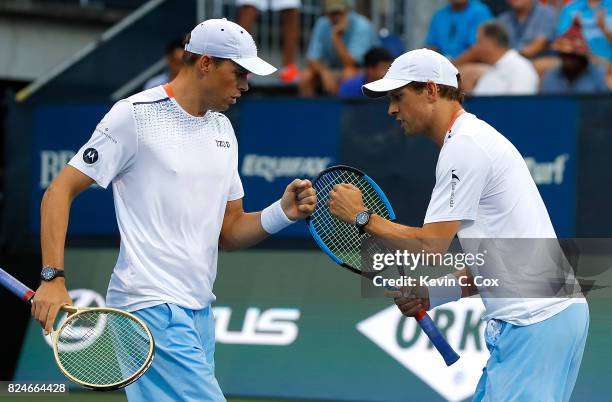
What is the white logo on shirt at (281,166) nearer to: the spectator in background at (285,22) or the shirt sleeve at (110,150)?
the spectator in background at (285,22)

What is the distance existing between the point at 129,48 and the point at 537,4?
3.88 meters

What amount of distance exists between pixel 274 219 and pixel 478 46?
17.2 feet

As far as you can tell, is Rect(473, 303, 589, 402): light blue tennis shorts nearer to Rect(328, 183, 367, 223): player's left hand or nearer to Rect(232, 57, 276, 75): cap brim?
Rect(328, 183, 367, 223): player's left hand

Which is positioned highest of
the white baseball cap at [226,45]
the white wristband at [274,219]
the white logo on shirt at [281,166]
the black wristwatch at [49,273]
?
the white baseball cap at [226,45]

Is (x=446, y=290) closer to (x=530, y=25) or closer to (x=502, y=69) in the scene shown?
(x=502, y=69)

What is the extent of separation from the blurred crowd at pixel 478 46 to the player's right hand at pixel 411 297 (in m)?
4.26

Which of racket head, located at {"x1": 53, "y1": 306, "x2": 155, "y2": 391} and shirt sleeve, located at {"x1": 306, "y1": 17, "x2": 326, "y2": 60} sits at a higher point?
shirt sleeve, located at {"x1": 306, "y1": 17, "x2": 326, "y2": 60}

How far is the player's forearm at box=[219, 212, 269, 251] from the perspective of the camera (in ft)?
18.3

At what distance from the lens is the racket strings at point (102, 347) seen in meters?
4.96

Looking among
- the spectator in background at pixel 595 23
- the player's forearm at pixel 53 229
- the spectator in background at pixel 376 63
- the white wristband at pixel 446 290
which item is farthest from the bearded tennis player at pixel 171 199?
the spectator in background at pixel 595 23

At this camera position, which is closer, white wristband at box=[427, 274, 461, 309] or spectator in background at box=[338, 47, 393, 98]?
white wristband at box=[427, 274, 461, 309]

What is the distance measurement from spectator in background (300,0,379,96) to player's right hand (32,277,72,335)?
6811 mm

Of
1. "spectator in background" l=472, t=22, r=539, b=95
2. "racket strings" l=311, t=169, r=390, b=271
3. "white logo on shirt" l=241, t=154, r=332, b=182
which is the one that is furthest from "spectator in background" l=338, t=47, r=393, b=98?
"racket strings" l=311, t=169, r=390, b=271

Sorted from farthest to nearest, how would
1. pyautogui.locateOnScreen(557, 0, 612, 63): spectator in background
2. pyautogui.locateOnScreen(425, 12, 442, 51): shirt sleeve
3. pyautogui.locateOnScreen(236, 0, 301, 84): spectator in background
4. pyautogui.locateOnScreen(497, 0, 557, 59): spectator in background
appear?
pyautogui.locateOnScreen(236, 0, 301, 84): spectator in background → pyautogui.locateOnScreen(425, 12, 442, 51): shirt sleeve → pyautogui.locateOnScreen(497, 0, 557, 59): spectator in background → pyautogui.locateOnScreen(557, 0, 612, 63): spectator in background
